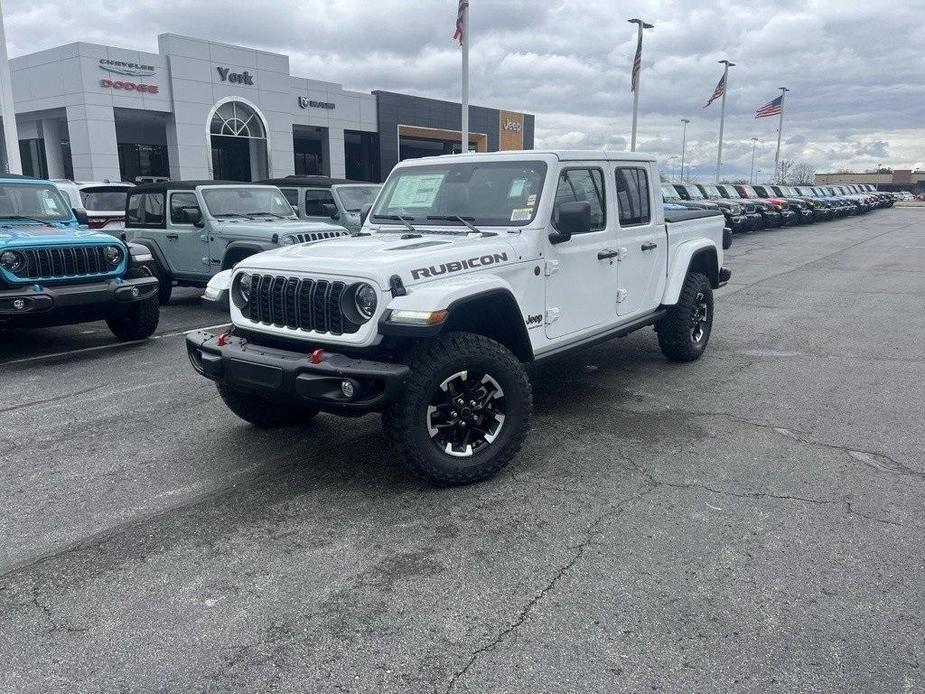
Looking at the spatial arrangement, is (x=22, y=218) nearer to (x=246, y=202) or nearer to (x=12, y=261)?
(x=12, y=261)

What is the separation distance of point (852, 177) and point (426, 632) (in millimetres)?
149071

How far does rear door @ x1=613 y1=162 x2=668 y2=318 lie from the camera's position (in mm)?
5902

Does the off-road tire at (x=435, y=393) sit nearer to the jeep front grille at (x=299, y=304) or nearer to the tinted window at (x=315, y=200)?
the jeep front grille at (x=299, y=304)

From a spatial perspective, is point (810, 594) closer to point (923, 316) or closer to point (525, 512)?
point (525, 512)

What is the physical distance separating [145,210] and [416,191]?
7353 millimetres

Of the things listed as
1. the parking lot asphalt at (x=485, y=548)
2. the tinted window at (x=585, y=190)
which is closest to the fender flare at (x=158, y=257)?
the parking lot asphalt at (x=485, y=548)

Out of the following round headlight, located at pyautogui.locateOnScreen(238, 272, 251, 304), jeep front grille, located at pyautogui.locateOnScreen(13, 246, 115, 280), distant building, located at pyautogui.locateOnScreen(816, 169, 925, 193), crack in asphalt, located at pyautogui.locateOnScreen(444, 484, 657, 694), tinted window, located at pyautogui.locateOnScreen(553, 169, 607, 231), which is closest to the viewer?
crack in asphalt, located at pyautogui.locateOnScreen(444, 484, 657, 694)

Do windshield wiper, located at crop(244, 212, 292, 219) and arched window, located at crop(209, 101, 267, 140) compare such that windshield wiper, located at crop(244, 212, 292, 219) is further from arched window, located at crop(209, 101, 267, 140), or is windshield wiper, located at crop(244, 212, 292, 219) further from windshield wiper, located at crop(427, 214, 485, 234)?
arched window, located at crop(209, 101, 267, 140)

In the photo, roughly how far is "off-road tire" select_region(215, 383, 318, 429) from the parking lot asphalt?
0.51 ft

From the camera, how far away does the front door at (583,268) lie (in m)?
5.05

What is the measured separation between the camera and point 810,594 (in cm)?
317

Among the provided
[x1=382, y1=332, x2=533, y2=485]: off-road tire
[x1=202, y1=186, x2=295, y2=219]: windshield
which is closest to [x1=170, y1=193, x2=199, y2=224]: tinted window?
[x1=202, y1=186, x2=295, y2=219]: windshield

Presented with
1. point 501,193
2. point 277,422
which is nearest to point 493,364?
point 501,193

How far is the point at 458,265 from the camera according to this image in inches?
171
